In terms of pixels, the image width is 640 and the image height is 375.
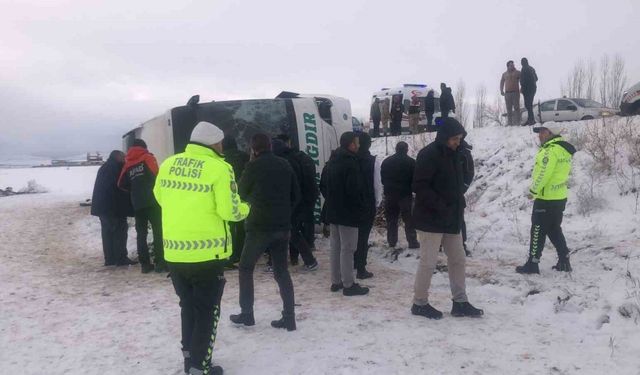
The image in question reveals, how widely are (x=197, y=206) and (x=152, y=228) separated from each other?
406 centimetres

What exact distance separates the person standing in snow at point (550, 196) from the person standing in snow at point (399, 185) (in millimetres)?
2143

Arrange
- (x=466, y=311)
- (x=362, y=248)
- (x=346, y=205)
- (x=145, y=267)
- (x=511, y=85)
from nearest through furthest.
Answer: (x=466, y=311) → (x=346, y=205) → (x=362, y=248) → (x=145, y=267) → (x=511, y=85)

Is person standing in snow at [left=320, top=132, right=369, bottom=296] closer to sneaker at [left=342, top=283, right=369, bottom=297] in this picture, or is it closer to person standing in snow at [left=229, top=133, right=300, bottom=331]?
sneaker at [left=342, top=283, right=369, bottom=297]

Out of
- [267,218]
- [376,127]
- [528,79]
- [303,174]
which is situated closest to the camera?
[267,218]

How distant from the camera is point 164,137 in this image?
10062mm

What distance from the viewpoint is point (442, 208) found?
5074 millimetres

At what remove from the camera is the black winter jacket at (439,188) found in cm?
509

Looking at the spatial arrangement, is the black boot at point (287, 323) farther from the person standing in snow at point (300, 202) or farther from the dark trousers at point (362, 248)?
the person standing in snow at point (300, 202)

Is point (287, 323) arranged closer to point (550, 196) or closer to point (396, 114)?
point (550, 196)

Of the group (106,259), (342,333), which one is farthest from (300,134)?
(342,333)

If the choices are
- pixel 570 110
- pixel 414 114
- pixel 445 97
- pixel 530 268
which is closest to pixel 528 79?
pixel 445 97

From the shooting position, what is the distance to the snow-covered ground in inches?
169

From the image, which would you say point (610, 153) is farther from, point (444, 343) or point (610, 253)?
point (444, 343)

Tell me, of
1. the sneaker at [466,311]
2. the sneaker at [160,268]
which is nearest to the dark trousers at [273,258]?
Result: the sneaker at [466,311]
